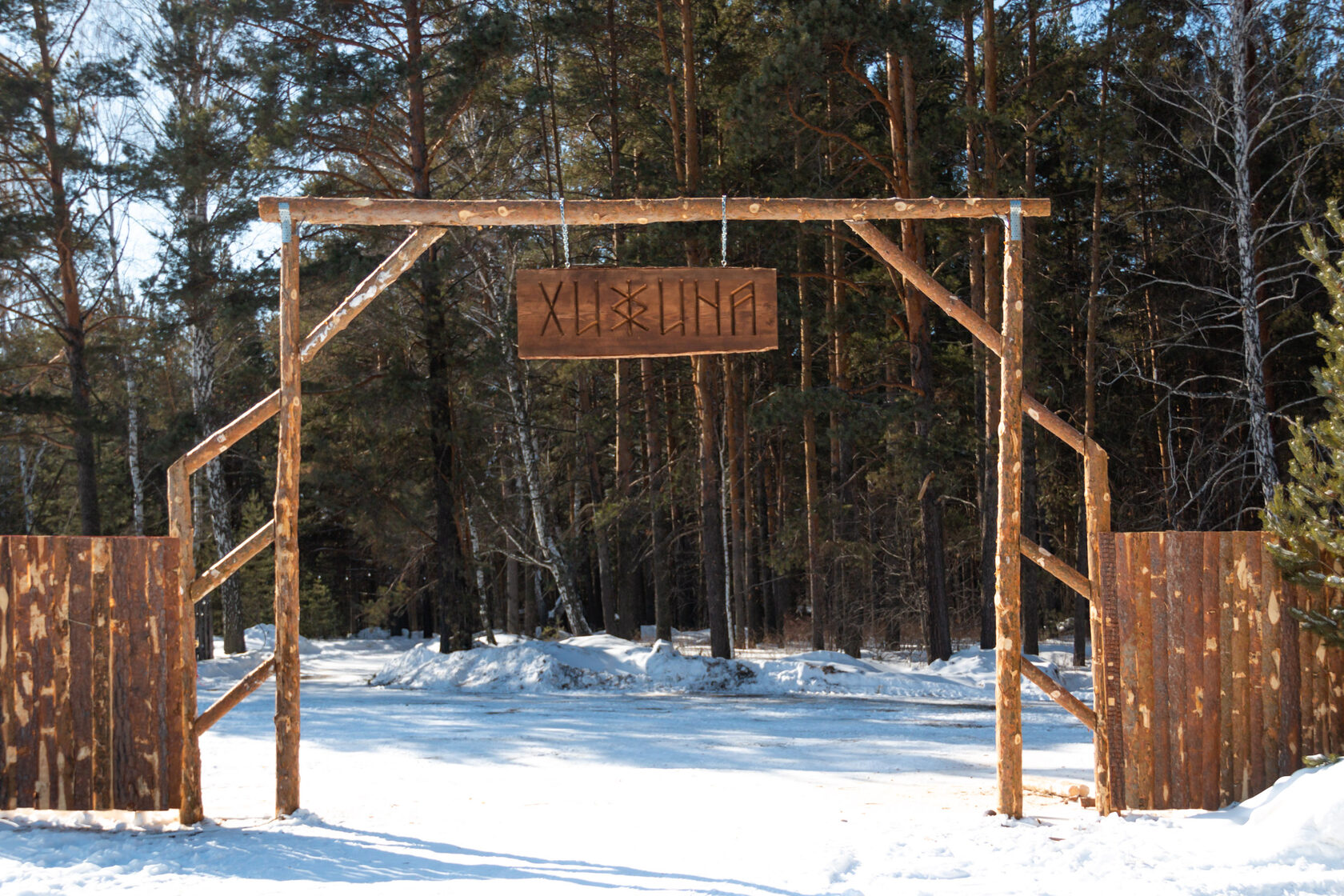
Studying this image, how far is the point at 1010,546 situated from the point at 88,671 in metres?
5.16

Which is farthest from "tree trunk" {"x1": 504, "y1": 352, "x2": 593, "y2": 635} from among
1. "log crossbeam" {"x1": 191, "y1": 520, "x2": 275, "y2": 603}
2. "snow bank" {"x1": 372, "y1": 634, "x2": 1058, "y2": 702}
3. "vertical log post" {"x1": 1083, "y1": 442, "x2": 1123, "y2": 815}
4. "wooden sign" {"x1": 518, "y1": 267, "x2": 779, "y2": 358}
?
"vertical log post" {"x1": 1083, "y1": 442, "x2": 1123, "y2": 815}

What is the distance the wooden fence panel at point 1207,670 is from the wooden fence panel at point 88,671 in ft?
17.1

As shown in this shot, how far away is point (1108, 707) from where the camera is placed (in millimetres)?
5652

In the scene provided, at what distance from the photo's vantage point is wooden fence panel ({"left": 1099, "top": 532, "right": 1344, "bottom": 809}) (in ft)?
18.3

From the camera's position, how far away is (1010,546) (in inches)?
230

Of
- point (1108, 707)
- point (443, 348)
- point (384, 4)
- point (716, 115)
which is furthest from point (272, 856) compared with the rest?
point (716, 115)

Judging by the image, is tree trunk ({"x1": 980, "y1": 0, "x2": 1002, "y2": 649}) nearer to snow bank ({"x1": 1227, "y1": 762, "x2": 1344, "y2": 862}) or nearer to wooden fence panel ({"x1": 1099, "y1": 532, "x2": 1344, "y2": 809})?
wooden fence panel ({"x1": 1099, "y1": 532, "x2": 1344, "y2": 809})

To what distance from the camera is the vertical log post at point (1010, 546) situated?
579 cm

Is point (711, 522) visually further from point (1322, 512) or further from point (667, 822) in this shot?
point (1322, 512)

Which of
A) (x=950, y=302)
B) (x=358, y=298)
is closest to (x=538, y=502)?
(x=358, y=298)

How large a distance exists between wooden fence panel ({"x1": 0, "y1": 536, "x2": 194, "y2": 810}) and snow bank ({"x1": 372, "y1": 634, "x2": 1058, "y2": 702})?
28.9 ft

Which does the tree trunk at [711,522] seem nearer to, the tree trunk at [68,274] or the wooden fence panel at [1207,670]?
the tree trunk at [68,274]

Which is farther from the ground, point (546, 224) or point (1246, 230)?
point (1246, 230)

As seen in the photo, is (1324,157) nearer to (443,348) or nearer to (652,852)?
(443,348)
